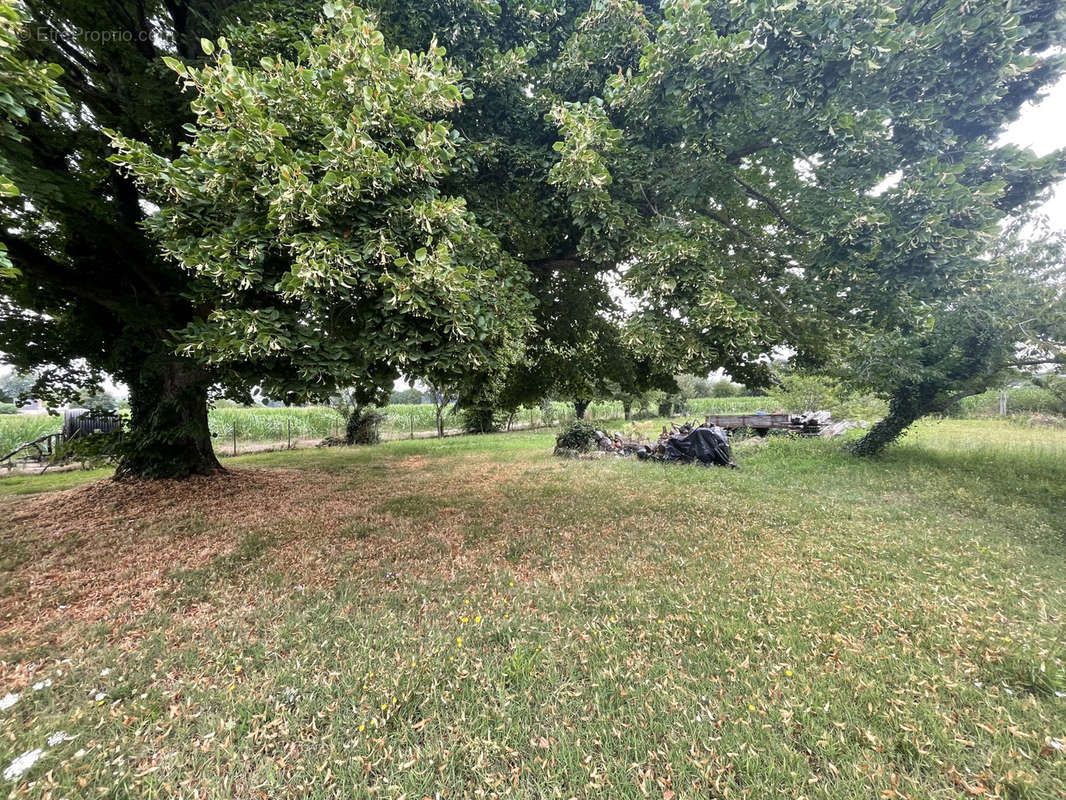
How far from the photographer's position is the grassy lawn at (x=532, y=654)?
6.20ft

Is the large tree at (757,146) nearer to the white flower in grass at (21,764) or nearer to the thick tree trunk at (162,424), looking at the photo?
the white flower in grass at (21,764)

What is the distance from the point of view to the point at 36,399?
8.41 metres

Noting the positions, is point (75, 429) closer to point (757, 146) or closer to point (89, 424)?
point (89, 424)

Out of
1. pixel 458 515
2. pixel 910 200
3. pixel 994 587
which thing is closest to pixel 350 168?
pixel 458 515

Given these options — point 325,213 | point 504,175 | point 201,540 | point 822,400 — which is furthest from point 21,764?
point 822,400

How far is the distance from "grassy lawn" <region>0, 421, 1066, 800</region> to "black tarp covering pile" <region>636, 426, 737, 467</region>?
5226 mm

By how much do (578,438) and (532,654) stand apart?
1154 centimetres

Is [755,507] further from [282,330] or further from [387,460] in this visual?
[387,460]

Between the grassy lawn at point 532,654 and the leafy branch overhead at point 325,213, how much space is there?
7.72 feet

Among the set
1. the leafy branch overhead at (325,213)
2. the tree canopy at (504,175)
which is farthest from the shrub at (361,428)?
the leafy branch overhead at (325,213)

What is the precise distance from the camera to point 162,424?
7488 mm

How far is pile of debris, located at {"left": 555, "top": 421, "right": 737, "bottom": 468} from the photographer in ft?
37.6

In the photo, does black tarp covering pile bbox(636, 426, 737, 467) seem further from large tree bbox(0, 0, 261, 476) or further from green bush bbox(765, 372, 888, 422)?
large tree bbox(0, 0, 261, 476)

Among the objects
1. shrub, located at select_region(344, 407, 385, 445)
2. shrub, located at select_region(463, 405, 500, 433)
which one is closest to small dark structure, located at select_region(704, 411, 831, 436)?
shrub, located at select_region(463, 405, 500, 433)
